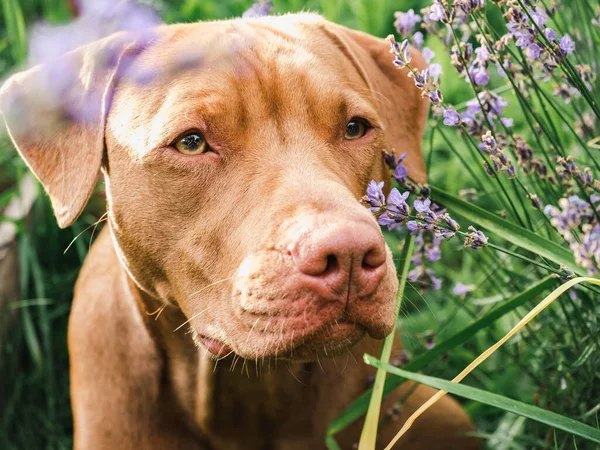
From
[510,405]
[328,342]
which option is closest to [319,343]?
[328,342]

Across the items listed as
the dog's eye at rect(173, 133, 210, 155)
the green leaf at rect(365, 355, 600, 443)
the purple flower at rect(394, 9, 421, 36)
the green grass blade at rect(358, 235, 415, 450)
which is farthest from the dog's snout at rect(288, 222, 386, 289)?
the purple flower at rect(394, 9, 421, 36)

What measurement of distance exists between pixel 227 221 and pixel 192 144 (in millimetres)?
297

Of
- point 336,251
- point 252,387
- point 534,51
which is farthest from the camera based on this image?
point 252,387

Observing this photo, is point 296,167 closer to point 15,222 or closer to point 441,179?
point 15,222

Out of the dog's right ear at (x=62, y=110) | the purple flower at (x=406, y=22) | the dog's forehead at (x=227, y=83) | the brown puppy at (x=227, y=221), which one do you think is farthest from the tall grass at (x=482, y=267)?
the dog's right ear at (x=62, y=110)

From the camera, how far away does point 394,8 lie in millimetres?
5566

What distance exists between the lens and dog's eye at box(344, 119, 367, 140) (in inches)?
115

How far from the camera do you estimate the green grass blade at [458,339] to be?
8.57 feet

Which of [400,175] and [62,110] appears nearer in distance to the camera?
[400,175]

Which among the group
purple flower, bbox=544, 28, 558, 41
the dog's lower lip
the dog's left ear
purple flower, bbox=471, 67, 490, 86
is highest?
purple flower, bbox=544, 28, 558, 41

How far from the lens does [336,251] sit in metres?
2.25

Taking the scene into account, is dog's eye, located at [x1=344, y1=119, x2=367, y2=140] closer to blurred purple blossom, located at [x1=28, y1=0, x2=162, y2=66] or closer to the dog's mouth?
the dog's mouth

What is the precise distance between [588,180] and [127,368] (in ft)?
5.94

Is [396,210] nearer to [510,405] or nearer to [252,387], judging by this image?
[510,405]
